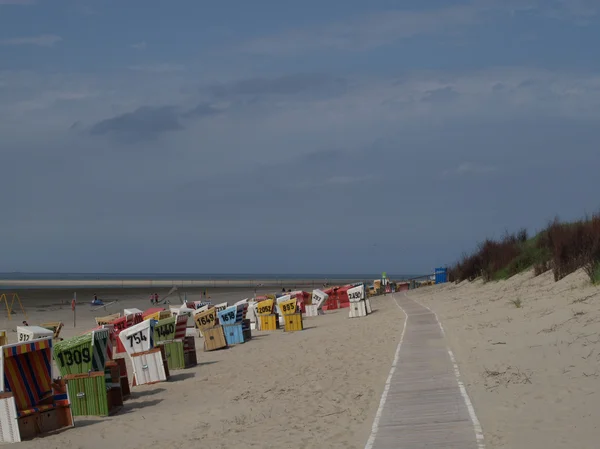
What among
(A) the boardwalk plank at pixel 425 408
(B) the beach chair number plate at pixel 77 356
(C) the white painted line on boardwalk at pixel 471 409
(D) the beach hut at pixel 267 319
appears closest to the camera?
(C) the white painted line on boardwalk at pixel 471 409

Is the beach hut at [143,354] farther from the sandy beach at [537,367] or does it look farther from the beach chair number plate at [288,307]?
the beach chair number plate at [288,307]

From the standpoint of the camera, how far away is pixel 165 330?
66.0ft

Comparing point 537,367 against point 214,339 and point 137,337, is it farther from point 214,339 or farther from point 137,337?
point 214,339

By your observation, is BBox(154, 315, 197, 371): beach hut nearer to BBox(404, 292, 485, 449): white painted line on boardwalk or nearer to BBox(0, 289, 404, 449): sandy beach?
BBox(0, 289, 404, 449): sandy beach

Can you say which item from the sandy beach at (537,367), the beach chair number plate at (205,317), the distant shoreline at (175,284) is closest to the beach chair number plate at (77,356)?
the sandy beach at (537,367)

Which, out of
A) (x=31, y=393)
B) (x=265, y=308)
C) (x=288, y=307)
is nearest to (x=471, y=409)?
(x=31, y=393)

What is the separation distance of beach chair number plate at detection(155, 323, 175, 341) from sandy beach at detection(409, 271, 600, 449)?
6933 millimetres

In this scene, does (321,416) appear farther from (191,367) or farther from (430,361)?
(191,367)

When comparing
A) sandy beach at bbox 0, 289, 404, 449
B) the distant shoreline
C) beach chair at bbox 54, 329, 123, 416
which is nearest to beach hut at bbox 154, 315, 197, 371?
sandy beach at bbox 0, 289, 404, 449

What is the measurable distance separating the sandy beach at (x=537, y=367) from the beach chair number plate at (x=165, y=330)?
273 inches

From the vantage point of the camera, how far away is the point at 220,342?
24.5 meters

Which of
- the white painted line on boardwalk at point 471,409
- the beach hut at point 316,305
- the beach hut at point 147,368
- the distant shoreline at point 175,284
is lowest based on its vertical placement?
the white painted line on boardwalk at point 471,409

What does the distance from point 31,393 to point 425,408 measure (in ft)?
20.0

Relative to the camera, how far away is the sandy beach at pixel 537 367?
8945mm
